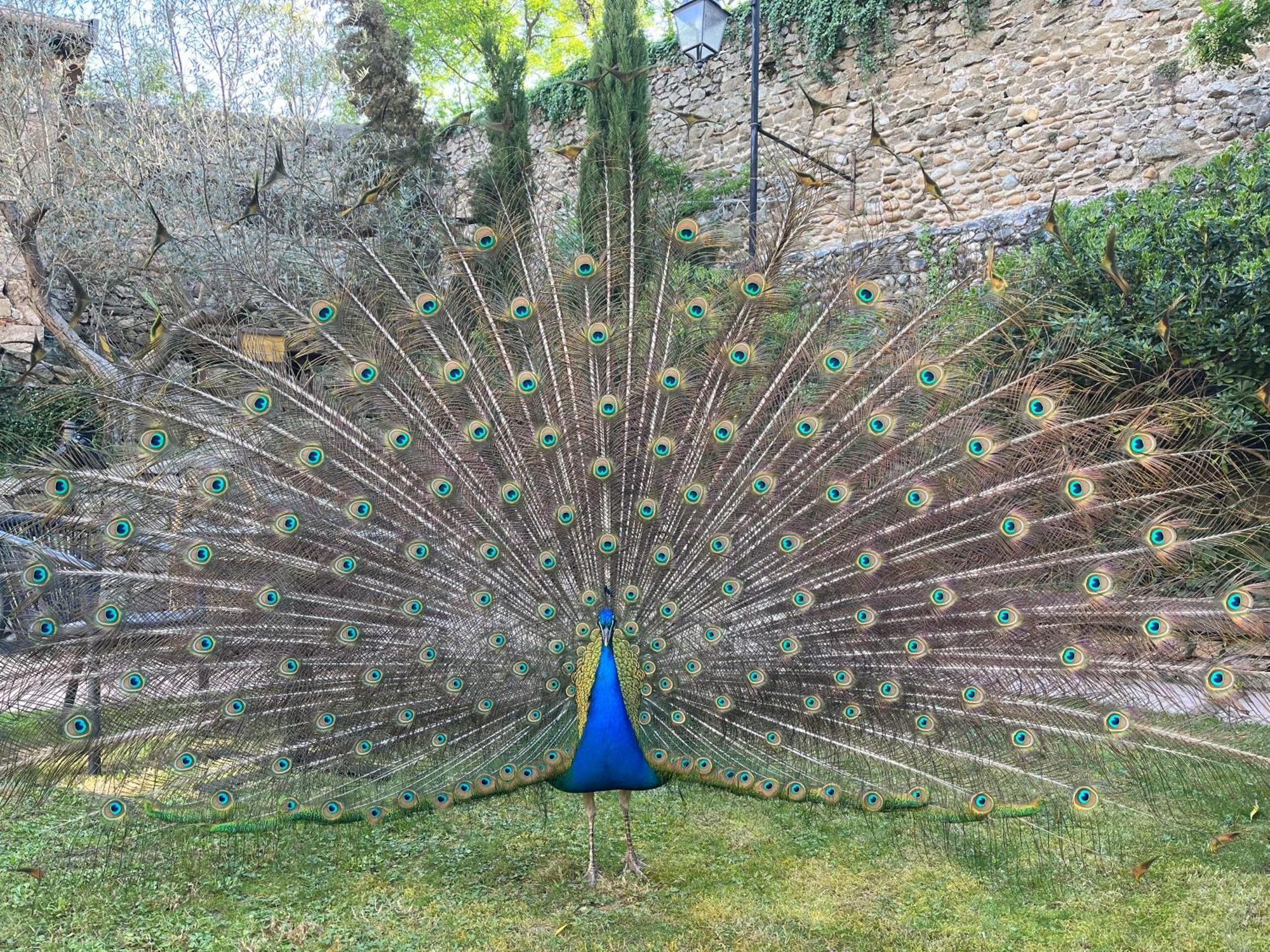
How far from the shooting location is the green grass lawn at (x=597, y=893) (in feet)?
11.0

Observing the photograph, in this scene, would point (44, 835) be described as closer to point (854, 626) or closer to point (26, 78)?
point (854, 626)

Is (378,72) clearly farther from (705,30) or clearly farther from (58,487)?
(58,487)

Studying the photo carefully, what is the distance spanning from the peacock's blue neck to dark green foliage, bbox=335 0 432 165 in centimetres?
1131

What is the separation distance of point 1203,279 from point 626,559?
11.8 ft

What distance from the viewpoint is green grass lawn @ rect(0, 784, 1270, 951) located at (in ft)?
11.0

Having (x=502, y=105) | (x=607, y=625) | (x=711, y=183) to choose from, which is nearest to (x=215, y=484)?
(x=607, y=625)

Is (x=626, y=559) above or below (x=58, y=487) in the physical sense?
below

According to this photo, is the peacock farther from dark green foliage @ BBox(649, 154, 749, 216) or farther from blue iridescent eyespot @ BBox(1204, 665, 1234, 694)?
dark green foliage @ BBox(649, 154, 749, 216)

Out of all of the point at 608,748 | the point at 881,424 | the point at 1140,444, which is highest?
the point at 881,424

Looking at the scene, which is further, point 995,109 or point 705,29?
point 995,109

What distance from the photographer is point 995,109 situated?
1144cm

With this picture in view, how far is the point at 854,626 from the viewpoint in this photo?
344 centimetres

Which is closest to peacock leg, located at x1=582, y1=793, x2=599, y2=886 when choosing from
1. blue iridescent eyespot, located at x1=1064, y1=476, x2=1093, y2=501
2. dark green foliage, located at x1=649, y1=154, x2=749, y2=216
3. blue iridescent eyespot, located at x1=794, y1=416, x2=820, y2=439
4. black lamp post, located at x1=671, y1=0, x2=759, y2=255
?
blue iridescent eyespot, located at x1=794, y1=416, x2=820, y2=439

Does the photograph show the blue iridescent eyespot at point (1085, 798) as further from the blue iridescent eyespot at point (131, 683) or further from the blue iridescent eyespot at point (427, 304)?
the blue iridescent eyespot at point (131, 683)
